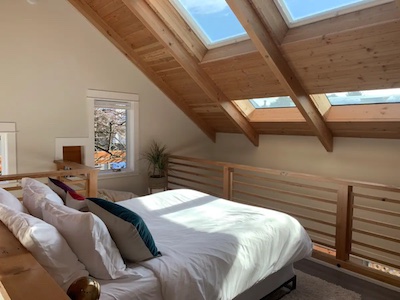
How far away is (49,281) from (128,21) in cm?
338

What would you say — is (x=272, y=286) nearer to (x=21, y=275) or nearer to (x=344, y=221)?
(x=344, y=221)

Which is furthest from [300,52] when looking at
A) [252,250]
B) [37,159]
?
[37,159]

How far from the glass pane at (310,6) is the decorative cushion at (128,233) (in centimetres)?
236

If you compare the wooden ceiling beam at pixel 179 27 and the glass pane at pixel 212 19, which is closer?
the glass pane at pixel 212 19

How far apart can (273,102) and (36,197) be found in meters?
3.31

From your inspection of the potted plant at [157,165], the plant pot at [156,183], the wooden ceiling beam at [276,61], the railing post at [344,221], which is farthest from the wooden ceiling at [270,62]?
the plant pot at [156,183]

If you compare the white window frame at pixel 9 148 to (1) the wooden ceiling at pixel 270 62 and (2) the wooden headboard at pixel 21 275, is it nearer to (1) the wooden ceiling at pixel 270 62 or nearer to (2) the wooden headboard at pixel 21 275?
(1) the wooden ceiling at pixel 270 62

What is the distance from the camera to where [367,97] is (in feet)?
10.9

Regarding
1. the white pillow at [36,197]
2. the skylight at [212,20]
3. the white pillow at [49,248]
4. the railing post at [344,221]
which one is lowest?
the railing post at [344,221]

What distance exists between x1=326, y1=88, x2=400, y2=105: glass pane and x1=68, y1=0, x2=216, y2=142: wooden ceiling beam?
7.73ft

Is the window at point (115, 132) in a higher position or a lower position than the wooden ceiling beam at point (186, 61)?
lower

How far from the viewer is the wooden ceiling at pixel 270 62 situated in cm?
256

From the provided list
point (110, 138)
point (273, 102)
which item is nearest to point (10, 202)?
point (110, 138)

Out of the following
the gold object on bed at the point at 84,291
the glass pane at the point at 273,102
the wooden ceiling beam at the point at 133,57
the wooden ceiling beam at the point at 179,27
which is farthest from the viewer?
the glass pane at the point at 273,102
